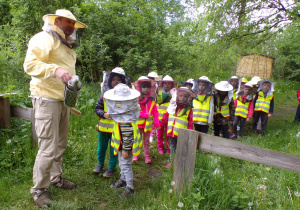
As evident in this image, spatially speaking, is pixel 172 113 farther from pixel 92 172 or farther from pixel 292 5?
pixel 292 5

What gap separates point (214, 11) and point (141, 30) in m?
3.45

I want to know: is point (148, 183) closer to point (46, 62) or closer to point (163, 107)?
point (163, 107)

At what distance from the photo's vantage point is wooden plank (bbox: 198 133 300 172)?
9.23 ft

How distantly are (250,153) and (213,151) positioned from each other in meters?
0.46

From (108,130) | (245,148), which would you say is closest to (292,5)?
(245,148)

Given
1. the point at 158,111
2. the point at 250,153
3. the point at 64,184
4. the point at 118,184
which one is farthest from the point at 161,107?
the point at 250,153

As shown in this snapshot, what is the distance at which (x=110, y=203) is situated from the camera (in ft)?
12.1

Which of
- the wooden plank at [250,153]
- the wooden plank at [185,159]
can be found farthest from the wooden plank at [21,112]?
the wooden plank at [250,153]

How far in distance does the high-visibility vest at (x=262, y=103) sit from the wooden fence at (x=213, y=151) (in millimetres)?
4903

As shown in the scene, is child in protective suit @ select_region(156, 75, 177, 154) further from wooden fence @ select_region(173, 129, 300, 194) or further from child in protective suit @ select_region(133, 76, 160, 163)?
wooden fence @ select_region(173, 129, 300, 194)

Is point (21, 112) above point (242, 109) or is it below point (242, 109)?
above

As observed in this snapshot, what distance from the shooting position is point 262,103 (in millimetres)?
7375

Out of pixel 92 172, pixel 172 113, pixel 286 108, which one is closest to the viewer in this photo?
pixel 92 172

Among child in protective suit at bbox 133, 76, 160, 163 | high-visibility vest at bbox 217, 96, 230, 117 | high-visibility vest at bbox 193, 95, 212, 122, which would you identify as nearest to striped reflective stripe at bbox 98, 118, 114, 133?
child in protective suit at bbox 133, 76, 160, 163
